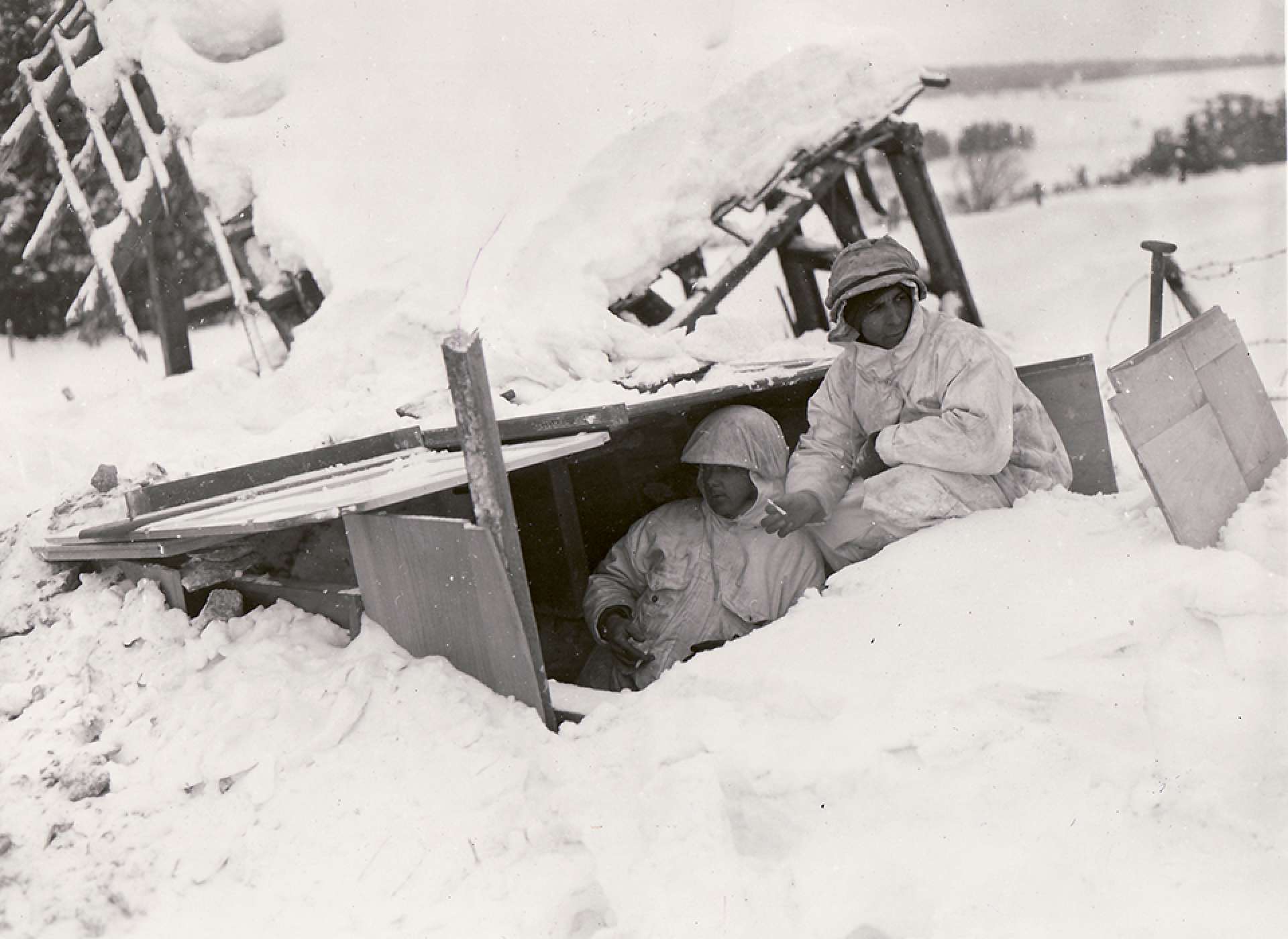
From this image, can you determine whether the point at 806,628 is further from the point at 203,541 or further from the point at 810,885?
the point at 203,541

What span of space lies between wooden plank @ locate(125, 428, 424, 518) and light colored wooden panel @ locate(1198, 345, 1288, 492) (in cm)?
335

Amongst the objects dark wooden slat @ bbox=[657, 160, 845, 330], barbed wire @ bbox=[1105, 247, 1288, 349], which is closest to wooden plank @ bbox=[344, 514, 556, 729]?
dark wooden slat @ bbox=[657, 160, 845, 330]

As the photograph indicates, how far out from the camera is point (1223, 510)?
3.33 metres

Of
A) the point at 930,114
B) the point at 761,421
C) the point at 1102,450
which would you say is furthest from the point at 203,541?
the point at 930,114

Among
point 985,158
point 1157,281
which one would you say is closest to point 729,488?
point 1157,281

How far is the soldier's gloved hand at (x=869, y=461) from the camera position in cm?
429

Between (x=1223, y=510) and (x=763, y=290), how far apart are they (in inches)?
357

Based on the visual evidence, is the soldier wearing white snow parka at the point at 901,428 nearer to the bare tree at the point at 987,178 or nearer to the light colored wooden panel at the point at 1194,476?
the light colored wooden panel at the point at 1194,476

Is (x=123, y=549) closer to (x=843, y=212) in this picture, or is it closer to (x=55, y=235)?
(x=55, y=235)

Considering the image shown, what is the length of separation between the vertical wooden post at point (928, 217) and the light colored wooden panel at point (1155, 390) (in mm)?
4607

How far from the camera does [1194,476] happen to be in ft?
10.8

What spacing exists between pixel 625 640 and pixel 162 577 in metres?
2.03

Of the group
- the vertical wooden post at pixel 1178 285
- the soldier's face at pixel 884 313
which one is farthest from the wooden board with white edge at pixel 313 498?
the vertical wooden post at pixel 1178 285

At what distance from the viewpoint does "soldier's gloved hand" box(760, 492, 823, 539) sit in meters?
4.16
